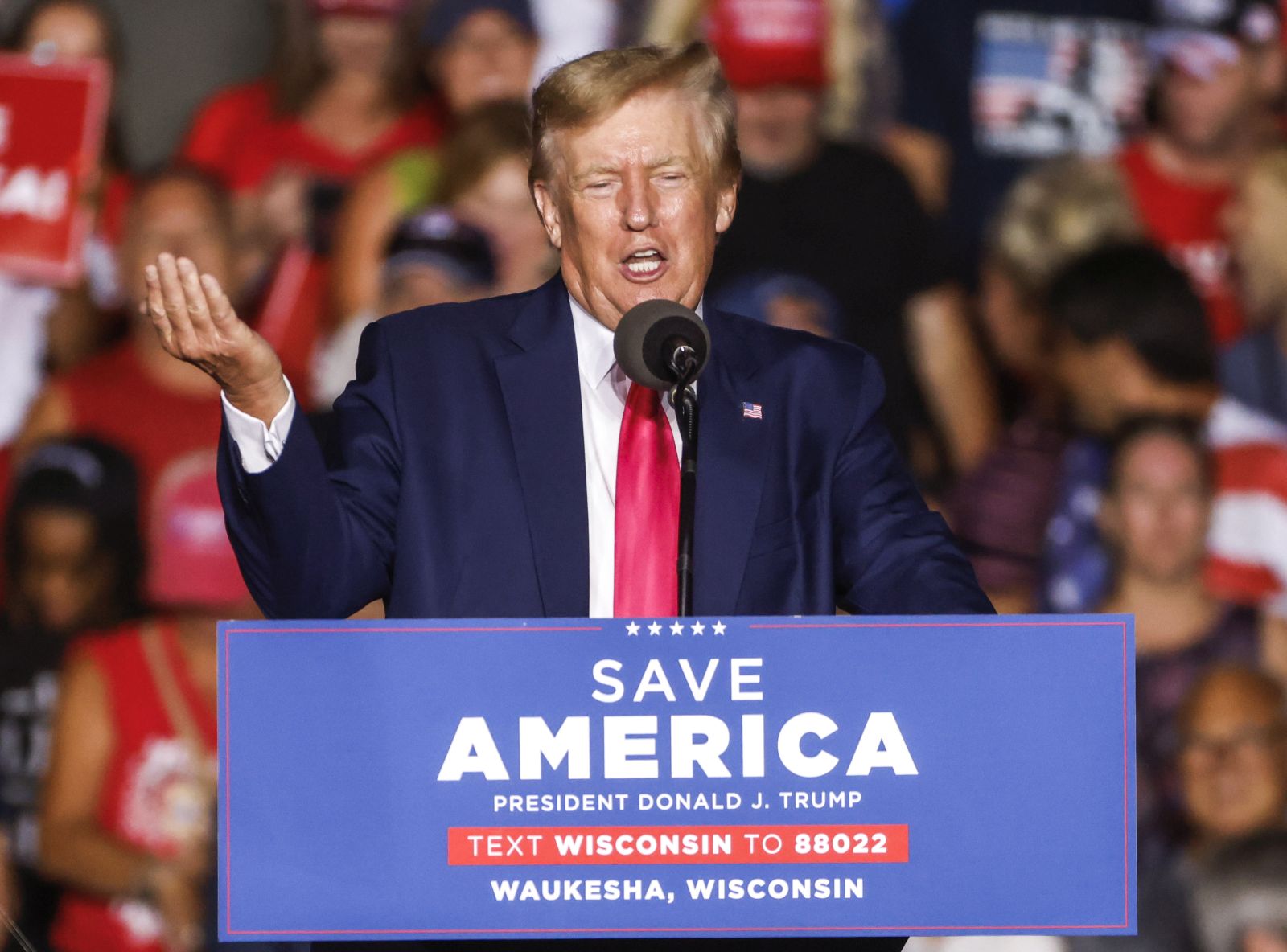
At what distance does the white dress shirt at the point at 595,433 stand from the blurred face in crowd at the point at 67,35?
2.90 metres

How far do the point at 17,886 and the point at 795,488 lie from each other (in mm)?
2589

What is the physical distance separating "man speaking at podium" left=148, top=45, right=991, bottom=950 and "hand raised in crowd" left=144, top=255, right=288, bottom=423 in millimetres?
33

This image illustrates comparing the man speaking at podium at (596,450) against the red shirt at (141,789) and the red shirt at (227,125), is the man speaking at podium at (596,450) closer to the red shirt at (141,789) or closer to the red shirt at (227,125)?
the red shirt at (141,789)

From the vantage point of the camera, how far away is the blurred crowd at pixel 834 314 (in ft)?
12.9

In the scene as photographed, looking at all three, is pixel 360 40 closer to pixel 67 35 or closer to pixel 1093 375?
pixel 67 35

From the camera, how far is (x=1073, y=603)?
13.1ft

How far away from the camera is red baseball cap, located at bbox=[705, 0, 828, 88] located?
13.8 ft

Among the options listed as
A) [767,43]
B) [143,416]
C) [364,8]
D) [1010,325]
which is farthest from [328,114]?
[1010,325]

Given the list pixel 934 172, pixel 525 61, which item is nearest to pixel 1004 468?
pixel 934 172

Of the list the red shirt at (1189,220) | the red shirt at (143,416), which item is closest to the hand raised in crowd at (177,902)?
the red shirt at (143,416)

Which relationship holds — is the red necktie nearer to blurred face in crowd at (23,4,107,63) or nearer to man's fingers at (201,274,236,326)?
man's fingers at (201,274,236,326)

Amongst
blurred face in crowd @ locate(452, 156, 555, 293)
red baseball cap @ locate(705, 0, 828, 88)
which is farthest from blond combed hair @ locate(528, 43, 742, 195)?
red baseball cap @ locate(705, 0, 828, 88)

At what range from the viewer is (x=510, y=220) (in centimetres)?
414

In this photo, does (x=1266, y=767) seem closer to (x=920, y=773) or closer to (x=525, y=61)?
(x=525, y=61)
